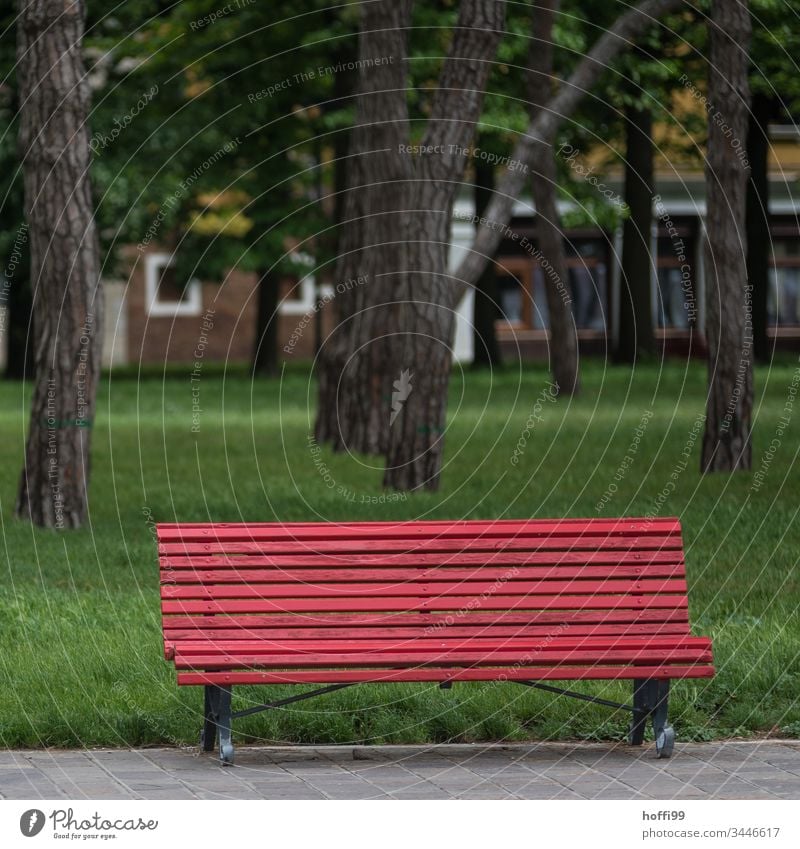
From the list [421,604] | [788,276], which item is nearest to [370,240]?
[421,604]

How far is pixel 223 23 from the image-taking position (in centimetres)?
2972

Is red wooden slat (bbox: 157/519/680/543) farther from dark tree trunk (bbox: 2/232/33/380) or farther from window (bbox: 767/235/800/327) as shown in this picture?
window (bbox: 767/235/800/327)

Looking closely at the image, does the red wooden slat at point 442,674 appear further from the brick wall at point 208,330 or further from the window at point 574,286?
the brick wall at point 208,330

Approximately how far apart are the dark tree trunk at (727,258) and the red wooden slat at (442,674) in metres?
8.50

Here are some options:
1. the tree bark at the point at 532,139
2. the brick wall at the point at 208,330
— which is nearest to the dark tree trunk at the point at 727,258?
the tree bark at the point at 532,139

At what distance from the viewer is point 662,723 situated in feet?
22.2

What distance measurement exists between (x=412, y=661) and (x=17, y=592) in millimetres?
3934

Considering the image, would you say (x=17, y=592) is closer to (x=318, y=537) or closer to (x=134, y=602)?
(x=134, y=602)

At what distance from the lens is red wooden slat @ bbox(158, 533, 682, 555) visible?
6.95 m

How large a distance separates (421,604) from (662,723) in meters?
1.04

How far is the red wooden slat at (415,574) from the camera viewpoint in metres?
6.91

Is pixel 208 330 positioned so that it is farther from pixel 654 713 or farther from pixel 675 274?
pixel 654 713

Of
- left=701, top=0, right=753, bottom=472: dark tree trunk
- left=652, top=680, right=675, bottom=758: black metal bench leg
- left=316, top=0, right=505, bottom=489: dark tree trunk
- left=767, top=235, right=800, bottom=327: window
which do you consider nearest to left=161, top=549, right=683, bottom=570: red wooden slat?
left=652, top=680, right=675, bottom=758: black metal bench leg
